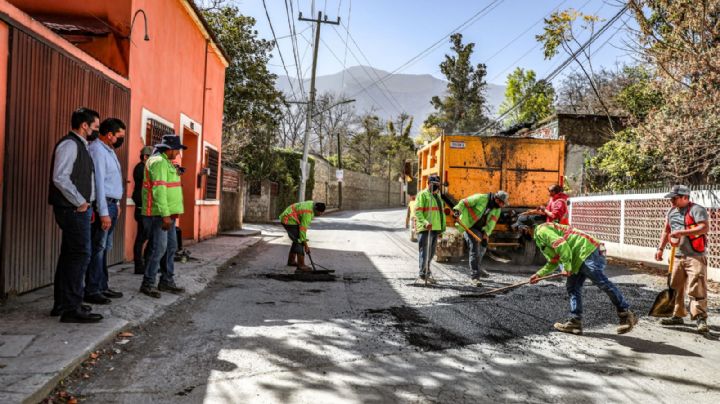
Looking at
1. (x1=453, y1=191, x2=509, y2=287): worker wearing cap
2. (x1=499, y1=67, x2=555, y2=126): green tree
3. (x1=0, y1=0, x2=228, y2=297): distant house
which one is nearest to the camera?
(x1=0, y1=0, x2=228, y2=297): distant house

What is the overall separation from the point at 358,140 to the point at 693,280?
5131cm

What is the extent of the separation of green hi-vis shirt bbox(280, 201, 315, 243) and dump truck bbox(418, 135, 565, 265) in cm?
316

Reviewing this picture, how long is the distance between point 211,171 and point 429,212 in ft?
23.4

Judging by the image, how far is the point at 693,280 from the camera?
5.64m

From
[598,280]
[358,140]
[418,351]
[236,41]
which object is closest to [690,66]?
[598,280]

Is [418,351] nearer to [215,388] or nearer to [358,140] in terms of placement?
[215,388]

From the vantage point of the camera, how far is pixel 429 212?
8398mm

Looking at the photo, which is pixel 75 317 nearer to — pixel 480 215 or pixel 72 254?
pixel 72 254

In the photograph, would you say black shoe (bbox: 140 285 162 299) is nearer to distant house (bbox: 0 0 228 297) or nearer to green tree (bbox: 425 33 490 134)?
distant house (bbox: 0 0 228 297)

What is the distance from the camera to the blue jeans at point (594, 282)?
17.1ft

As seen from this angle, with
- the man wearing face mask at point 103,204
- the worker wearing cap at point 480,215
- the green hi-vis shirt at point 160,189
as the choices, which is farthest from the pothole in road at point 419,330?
the worker wearing cap at point 480,215

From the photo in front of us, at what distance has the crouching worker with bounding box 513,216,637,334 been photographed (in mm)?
5215

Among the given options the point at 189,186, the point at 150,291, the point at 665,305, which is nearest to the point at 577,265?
the point at 665,305

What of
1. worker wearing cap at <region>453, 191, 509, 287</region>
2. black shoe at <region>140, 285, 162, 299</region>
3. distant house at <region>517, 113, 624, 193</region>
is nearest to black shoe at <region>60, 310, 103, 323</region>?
black shoe at <region>140, 285, 162, 299</region>
